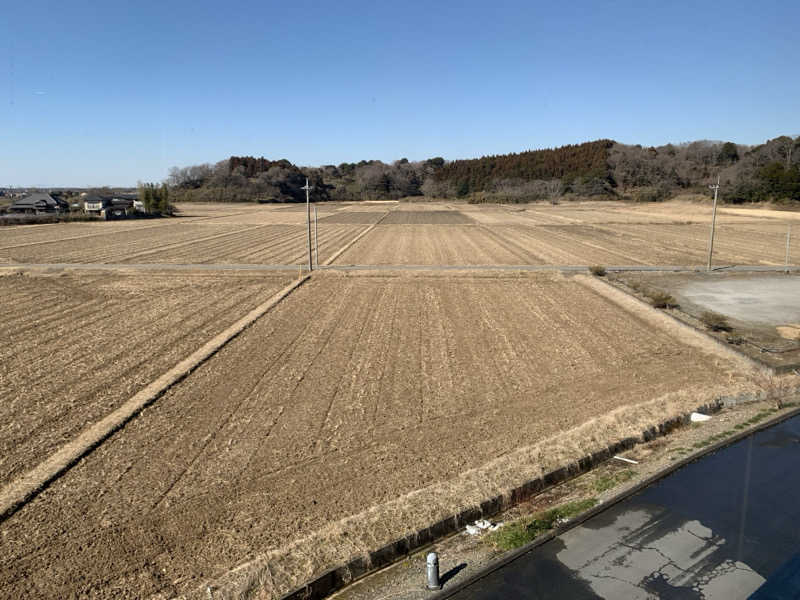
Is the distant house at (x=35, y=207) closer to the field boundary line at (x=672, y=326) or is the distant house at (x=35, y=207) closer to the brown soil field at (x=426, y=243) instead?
the brown soil field at (x=426, y=243)

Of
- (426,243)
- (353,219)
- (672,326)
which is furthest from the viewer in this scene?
(353,219)

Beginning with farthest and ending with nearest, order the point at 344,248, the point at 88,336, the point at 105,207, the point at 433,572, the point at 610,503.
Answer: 1. the point at 105,207
2. the point at 344,248
3. the point at 88,336
4. the point at 610,503
5. the point at 433,572

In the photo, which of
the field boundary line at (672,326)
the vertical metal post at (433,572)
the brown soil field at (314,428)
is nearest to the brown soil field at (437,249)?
the field boundary line at (672,326)

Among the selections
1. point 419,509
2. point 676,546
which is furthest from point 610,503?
point 419,509

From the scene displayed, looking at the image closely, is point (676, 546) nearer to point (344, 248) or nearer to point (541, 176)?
point (344, 248)

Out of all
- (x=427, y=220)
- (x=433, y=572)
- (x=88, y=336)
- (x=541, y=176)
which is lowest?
(x=433, y=572)

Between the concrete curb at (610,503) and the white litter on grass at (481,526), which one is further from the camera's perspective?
the white litter on grass at (481,526)
